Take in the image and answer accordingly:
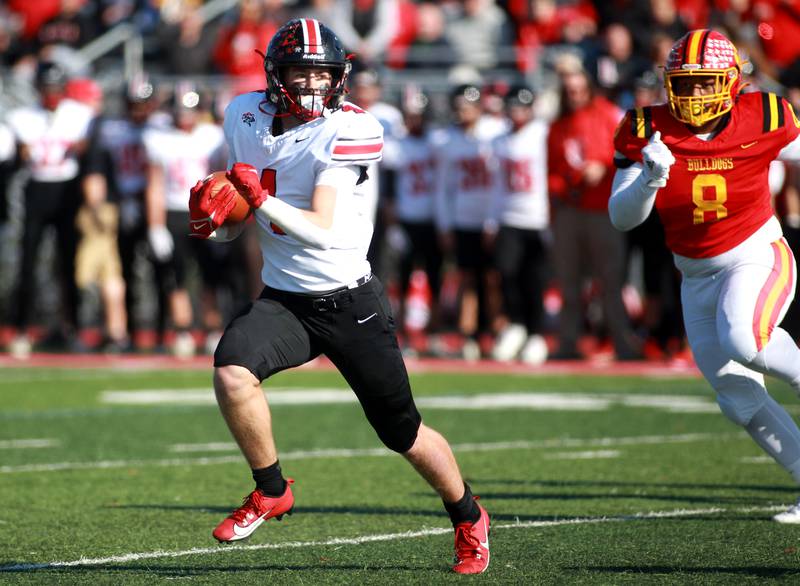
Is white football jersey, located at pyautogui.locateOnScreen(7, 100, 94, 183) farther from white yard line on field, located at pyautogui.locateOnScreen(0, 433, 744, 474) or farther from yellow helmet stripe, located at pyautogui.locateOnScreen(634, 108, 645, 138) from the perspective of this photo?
yellow helmet stripe, located at pyautogui.locateOnScreen(634, 108, 645, 138)

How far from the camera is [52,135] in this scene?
1224 cm

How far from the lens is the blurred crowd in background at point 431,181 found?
444 inches

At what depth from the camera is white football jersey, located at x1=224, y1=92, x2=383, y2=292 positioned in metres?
4.49

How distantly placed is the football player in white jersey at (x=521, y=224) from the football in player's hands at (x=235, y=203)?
23.8 feet

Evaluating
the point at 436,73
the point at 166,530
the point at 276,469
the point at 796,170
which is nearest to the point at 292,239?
the point at 276,469

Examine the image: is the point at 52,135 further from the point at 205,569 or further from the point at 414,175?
the point at 205,569

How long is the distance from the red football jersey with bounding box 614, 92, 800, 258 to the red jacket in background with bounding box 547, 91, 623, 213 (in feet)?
17.9

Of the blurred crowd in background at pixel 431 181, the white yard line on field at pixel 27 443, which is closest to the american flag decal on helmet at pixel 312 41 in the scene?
the white yard line on field at pixel 27 443

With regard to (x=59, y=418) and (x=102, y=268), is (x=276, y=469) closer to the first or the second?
(x=59, y=418)

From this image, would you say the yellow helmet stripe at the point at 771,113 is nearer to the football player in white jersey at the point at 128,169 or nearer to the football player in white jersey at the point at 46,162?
the football player in white jersey at the point at 128,169

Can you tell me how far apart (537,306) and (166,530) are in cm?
680

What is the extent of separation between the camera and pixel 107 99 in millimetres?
14859

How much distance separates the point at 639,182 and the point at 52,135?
8.10 metres

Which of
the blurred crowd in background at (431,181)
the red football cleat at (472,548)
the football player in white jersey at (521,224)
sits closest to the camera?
the red football cleat at (472,548)
